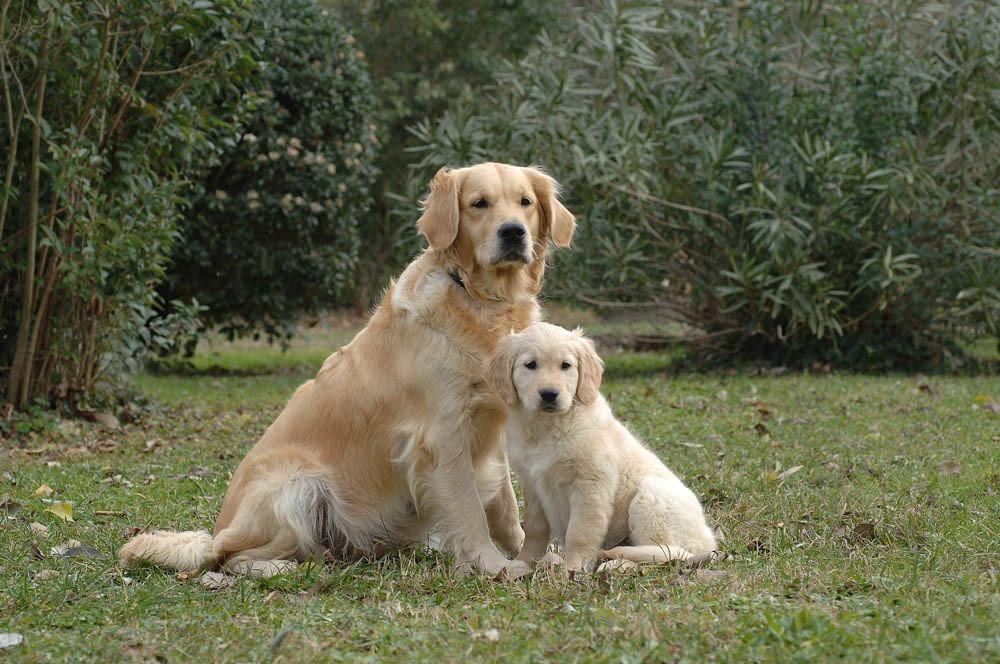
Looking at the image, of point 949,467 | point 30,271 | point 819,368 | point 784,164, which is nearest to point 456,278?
point 949,467

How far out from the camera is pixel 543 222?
5.09 metres

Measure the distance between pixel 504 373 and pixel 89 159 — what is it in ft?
14.7

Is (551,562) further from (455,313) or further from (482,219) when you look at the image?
(482,219)

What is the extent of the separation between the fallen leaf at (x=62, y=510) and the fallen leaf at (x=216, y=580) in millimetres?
1402

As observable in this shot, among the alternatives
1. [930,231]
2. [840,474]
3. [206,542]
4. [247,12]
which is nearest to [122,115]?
[247,12]

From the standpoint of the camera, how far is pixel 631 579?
4121mm

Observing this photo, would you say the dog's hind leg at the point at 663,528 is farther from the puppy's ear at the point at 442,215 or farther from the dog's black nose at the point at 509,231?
the puppy's ear at the point at 442,215

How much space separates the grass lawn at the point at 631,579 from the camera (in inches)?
131

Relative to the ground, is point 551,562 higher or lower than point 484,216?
lower

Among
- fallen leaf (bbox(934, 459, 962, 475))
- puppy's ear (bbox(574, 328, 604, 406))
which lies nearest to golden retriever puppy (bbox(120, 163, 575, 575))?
puppy's ear (bbox(574, 328, 604, 406))

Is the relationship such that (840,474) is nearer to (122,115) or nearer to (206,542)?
(206,542)

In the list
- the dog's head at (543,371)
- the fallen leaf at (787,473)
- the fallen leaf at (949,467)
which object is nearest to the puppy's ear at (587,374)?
the dog's head at (543,371)

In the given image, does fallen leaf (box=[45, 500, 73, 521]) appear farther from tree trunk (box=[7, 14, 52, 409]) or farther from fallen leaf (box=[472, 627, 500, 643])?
fallen leaf (box=[472, 627, 500, 643])

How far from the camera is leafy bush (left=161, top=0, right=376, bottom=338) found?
40.4ft
